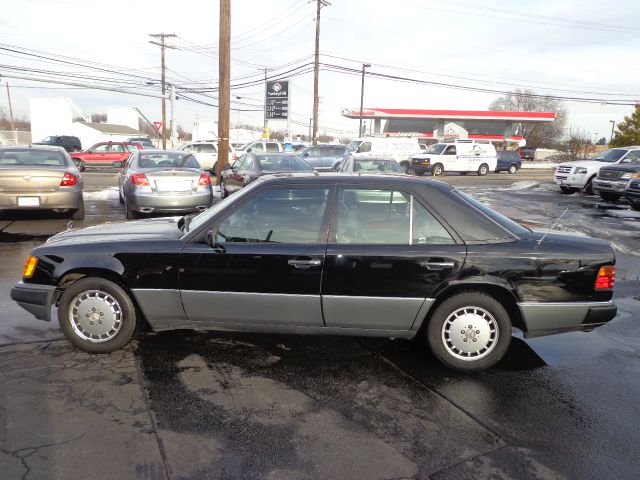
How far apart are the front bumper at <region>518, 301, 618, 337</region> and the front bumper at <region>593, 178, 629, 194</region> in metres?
14.2

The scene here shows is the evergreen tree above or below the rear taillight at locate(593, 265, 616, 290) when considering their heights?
above

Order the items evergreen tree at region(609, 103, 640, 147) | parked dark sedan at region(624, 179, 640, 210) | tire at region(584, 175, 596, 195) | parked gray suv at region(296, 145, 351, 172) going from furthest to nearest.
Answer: evergreen tree at region(609, 103, 640, 147), parked gray suv at region(296, 145, 351, 172), tire at region(584, 175, 596, 195), parked dark sedan at region(624, 179, 640, 210)

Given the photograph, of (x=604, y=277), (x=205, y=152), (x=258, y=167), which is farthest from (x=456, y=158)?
(x=604, y=277)

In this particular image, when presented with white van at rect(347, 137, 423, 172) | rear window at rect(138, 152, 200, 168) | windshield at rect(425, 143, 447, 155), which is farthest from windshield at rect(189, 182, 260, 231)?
windshield at rect(425, 143, 447, 155)

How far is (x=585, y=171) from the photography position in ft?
60.5

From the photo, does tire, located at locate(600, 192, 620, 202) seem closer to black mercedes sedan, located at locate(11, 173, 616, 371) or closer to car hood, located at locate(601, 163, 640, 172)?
car hood, located at locate(601, 163, 640, 172)

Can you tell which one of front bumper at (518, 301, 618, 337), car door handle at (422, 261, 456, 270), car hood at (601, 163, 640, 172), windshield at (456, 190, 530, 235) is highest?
car hood at (601, 163, 640, 172)

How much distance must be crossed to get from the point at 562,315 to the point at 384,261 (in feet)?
4.68

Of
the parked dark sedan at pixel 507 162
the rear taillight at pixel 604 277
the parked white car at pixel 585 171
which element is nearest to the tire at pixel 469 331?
the rear taillight at pixel 604 277

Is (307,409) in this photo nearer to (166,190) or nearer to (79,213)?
(166,190)

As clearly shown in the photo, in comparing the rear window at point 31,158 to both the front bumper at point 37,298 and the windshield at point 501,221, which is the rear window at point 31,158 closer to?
the front bumper at point 37,298

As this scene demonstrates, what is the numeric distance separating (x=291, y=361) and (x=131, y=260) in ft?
4.99

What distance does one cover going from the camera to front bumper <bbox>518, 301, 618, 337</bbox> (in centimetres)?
366

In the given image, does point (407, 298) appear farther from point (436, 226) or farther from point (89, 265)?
point (89, 265)
